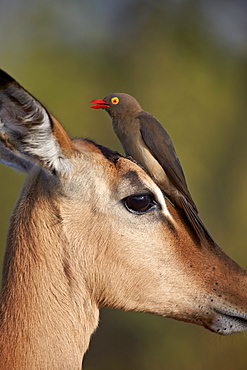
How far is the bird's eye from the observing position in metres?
3.56

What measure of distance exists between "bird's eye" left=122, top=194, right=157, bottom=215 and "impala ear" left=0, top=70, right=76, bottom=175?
425mm

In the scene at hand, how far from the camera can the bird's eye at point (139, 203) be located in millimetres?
3564

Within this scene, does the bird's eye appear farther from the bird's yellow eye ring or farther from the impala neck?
the bird's yellow eye ring

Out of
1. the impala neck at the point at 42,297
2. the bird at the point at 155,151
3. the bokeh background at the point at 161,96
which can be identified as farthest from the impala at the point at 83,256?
the bokeh background at the point at 161,96

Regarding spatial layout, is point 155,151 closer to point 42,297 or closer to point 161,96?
point 42,297

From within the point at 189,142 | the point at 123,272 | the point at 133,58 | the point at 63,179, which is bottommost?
the point at 123,272

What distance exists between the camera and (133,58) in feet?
59.5

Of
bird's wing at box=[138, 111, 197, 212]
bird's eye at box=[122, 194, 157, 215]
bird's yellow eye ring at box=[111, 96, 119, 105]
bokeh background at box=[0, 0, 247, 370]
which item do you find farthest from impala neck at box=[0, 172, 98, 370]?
bokeh background at box=[0, 0, 247, 370]

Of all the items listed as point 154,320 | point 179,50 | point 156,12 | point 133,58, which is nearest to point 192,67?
point 179,50

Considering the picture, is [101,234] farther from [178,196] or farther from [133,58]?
[133,58]

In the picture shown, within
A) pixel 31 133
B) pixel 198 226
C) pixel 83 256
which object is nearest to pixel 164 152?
pixel 198 226

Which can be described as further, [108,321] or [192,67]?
[192,67]

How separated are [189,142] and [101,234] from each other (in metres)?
10.6

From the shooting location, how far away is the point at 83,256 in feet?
11.4
